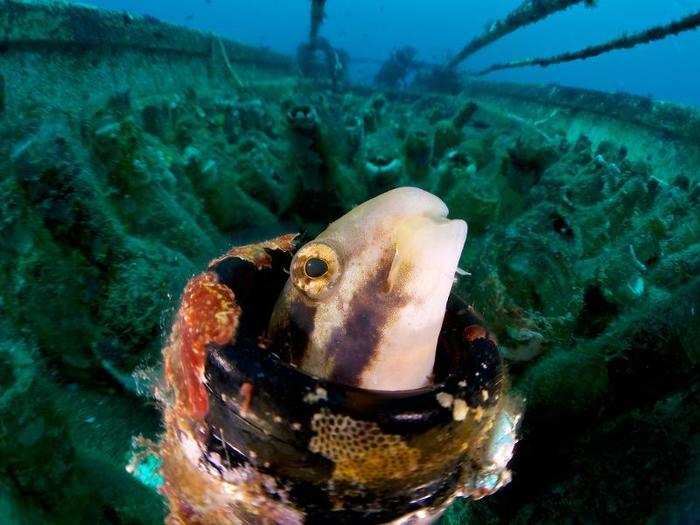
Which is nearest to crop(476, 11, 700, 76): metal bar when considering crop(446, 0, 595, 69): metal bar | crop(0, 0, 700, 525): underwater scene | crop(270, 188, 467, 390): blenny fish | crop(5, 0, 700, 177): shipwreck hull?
crop(0, 0, 700, 525): underwater scene

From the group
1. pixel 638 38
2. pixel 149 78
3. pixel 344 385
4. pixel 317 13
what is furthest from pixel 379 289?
pixel 317 13

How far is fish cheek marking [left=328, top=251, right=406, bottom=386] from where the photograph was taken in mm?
942

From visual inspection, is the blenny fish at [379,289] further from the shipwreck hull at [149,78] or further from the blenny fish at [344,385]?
the shipwreck hull at [149,78]

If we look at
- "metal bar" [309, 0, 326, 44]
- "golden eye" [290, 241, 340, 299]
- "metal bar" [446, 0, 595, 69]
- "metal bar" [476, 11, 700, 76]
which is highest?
"metal bar" [309, 0, 326, 44]

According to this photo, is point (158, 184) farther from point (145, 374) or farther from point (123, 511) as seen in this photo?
point (123, 511)

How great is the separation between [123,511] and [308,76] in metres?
13.5

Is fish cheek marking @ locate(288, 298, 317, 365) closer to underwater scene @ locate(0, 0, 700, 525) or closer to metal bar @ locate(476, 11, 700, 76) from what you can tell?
underwater scene @ locate(0, 0, 700, 525)

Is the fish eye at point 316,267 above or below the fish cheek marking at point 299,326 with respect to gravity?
above

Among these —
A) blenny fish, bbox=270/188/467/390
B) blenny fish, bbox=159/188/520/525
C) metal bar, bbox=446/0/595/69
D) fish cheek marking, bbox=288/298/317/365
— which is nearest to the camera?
blenny fish, bbox=159/188/520/525

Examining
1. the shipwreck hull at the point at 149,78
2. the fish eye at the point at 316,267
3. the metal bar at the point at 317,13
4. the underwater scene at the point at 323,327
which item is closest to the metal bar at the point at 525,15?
the shipwreck hull at the point at 149,78

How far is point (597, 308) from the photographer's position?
6.57 ft

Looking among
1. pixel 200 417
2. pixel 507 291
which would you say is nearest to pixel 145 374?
pixel 200 417

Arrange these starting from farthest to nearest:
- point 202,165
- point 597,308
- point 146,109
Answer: point 146,109 < point 202,165 < point 597,308

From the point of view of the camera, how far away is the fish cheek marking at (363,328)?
0.94 meters
